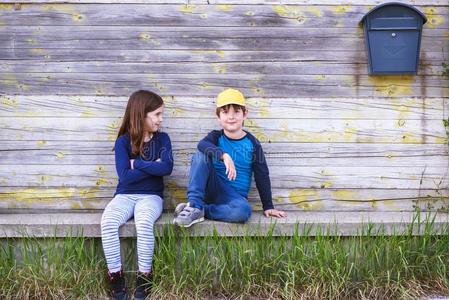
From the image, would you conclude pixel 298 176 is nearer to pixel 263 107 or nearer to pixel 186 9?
pixel 263 107

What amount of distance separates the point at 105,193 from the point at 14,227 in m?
0.67

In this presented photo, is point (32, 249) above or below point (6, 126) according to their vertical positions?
below

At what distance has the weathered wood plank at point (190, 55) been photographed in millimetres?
4160

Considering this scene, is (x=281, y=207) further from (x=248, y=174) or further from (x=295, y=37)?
(x=295, y=37)

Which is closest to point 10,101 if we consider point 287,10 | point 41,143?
point 41,143

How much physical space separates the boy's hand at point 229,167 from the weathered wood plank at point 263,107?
1.66 feet

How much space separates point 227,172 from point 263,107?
2.17ft

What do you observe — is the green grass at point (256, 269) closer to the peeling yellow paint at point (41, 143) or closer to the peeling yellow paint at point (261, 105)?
the peeling yellow paint at point (41, 143)

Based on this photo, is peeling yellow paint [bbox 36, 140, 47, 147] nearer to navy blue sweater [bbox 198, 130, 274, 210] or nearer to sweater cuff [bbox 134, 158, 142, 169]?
sweater cuff [bbox 134, 158, 142, 169]

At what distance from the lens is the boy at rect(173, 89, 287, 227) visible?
3805 millimetres

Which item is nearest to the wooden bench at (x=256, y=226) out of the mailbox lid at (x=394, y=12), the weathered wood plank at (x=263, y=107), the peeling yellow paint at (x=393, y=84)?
the weathered wood plank at (x=263, y=107)

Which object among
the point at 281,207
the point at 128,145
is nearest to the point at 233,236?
the point at 281,207

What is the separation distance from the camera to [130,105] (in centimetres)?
397

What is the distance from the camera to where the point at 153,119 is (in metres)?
3.97
